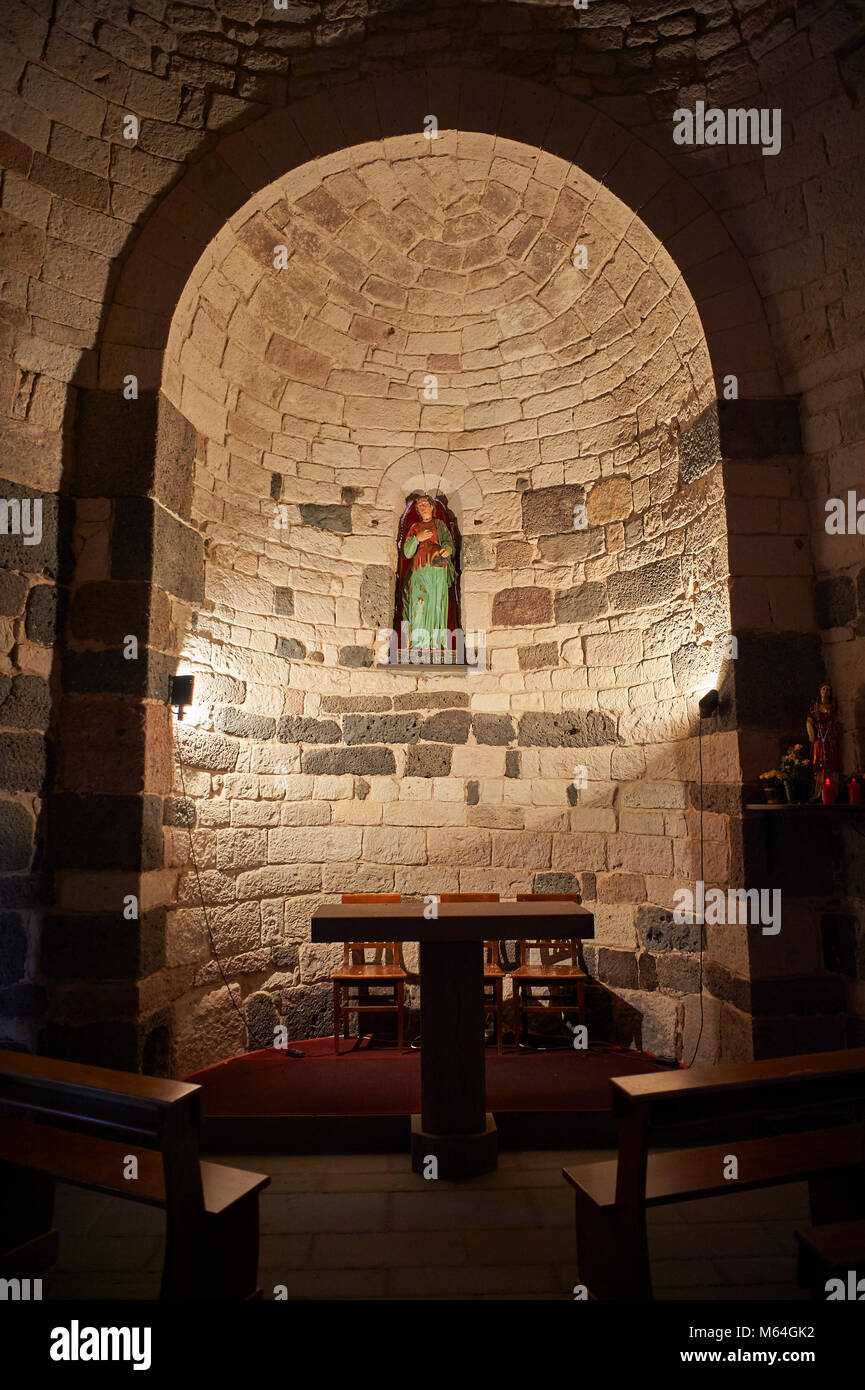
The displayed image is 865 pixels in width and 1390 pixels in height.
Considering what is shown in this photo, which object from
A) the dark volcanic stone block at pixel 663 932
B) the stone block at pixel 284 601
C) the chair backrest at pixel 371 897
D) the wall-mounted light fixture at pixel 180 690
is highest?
the stone block at pixel 284 601

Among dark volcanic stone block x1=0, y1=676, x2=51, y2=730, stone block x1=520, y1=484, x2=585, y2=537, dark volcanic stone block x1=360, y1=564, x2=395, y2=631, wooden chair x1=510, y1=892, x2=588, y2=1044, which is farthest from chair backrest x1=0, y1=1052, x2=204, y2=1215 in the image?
stone block x1=520, y1=484, x2=585, y2=537

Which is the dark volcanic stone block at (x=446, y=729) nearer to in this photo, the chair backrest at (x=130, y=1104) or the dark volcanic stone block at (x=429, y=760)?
the dark volcanic stone block at (x=429, y=760)

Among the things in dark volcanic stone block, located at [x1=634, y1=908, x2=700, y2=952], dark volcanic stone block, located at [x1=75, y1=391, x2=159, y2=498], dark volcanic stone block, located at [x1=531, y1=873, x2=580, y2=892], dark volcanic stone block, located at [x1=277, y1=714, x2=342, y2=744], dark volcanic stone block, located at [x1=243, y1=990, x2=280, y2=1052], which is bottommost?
dark volcanic stone block, located at [x1=243, y1=990, x2=280, y2=1052]

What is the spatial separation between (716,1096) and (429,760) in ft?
10.1

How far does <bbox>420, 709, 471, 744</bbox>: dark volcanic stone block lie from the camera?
5.02m

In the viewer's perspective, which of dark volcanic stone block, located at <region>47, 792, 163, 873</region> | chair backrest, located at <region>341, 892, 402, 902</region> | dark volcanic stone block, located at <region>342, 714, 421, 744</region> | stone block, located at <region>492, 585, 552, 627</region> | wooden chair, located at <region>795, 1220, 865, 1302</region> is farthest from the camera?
stone block, located at <region>492, 585, 552, 627</region>

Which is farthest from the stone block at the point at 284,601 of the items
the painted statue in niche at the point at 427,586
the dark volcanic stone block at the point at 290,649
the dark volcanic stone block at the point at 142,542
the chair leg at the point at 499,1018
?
the chair leg at the point at 499,1018

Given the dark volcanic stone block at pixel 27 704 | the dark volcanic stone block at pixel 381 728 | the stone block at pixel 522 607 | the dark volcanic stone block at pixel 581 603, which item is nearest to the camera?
the dark volcanic stone block at pixel 27 704

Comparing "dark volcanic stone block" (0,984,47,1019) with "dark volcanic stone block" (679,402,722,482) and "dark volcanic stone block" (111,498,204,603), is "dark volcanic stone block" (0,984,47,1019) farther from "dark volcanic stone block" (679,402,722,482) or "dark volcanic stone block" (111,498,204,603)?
"dark volcanic stone block" (679,402,722,482)

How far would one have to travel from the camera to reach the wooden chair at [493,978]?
14.2 feet

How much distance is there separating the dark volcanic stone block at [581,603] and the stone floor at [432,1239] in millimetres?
2964

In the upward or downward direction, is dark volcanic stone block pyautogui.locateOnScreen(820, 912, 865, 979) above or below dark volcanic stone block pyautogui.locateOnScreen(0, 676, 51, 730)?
below

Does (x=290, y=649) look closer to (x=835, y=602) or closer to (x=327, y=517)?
(x=327, y=517)

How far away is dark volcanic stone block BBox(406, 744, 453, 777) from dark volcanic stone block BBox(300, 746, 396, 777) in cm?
11
